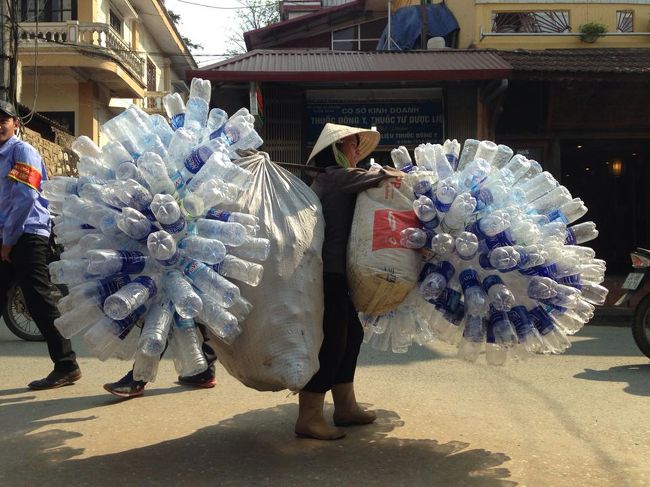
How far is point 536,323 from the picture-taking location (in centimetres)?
321

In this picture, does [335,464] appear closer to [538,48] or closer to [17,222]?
[17,222]

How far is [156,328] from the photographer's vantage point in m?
2.73

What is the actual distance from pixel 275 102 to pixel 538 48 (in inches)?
192

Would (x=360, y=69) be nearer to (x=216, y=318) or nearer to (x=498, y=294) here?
(x=498, y=294)

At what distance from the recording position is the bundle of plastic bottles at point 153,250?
9.04 ft

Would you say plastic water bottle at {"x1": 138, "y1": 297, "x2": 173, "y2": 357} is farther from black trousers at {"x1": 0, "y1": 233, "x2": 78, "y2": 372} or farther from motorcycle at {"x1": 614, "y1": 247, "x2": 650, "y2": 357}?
motorcycle at {"x1": 614, "y1": 247, "x2": 650, "y2": 357}

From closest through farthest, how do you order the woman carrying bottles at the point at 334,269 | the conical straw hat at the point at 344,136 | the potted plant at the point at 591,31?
the woman carrying bottles at the point at 334,269 → the conical straw hat at the point at 344,136 → the potted plant at the point at 591,31

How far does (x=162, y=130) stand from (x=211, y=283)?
0.74m

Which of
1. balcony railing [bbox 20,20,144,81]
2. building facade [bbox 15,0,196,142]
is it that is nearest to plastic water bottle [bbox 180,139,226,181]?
building facade [bbox 15,0,196,142]

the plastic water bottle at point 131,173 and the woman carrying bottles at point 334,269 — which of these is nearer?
the plastic water bottle at point 131,173

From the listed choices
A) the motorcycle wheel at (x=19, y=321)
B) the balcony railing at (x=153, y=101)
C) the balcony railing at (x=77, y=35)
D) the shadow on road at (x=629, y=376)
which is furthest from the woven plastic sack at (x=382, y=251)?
the balcony railing at (x=153, y=101)

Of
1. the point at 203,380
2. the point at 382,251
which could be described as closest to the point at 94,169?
the point at 382,251

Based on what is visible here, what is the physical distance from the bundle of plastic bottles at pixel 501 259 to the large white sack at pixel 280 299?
46 centimetres

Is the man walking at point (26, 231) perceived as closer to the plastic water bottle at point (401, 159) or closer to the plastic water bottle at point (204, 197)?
the plastic water bottle at point (204, 197)
